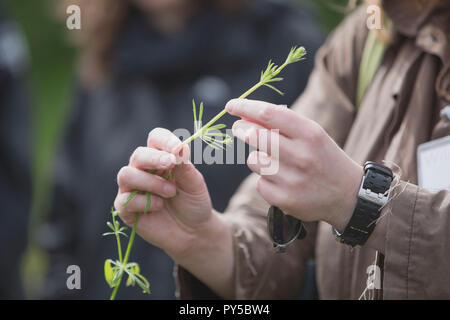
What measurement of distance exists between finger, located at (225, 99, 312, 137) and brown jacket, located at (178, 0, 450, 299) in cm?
21

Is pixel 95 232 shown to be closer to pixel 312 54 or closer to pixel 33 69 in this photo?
pixel 312 54

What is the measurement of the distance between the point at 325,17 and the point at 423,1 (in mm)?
2085

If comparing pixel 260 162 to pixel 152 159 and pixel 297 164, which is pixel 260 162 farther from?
pixel 152 159

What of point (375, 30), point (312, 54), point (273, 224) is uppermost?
point (312, 54)

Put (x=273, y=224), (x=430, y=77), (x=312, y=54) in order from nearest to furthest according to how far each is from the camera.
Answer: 1. (x=273, y=224)
2. (x=430, y=77)
3. (x=312, y=54)

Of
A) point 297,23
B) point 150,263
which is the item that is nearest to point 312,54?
point 297,23

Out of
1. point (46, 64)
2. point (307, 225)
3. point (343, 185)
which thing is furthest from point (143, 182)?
point (46, 64)

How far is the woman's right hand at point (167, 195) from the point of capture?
1.01m

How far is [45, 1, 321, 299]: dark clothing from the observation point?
236cm

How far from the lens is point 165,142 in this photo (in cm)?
100

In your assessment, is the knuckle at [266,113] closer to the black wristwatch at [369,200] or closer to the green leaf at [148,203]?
the black wristwatch at [369,200]

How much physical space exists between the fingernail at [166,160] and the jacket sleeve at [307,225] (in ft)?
1.21

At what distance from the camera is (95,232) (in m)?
2.44
